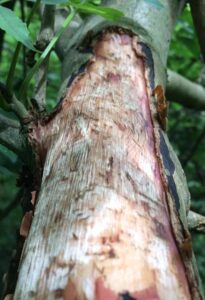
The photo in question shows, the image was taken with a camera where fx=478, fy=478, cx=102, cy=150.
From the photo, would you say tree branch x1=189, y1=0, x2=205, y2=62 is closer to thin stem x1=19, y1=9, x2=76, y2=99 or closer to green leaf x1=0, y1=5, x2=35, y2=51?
thin stem x1=19, y1=9, x2=76, y2=99

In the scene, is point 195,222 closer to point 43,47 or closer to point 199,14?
point 43,47

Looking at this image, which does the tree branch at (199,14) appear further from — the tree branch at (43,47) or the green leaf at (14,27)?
the green leaf at (14,27)

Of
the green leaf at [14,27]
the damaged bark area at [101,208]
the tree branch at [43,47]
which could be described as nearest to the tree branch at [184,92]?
the tree branch at [43,47]

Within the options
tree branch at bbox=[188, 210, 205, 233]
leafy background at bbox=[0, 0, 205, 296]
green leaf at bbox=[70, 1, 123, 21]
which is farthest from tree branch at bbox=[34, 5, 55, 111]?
leafy background at bbox=[0, 0, 205, 296]

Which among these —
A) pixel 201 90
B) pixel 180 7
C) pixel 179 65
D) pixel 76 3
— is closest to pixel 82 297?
pixel 76 3

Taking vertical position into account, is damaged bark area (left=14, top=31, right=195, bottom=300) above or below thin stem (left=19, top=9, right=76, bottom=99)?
below
